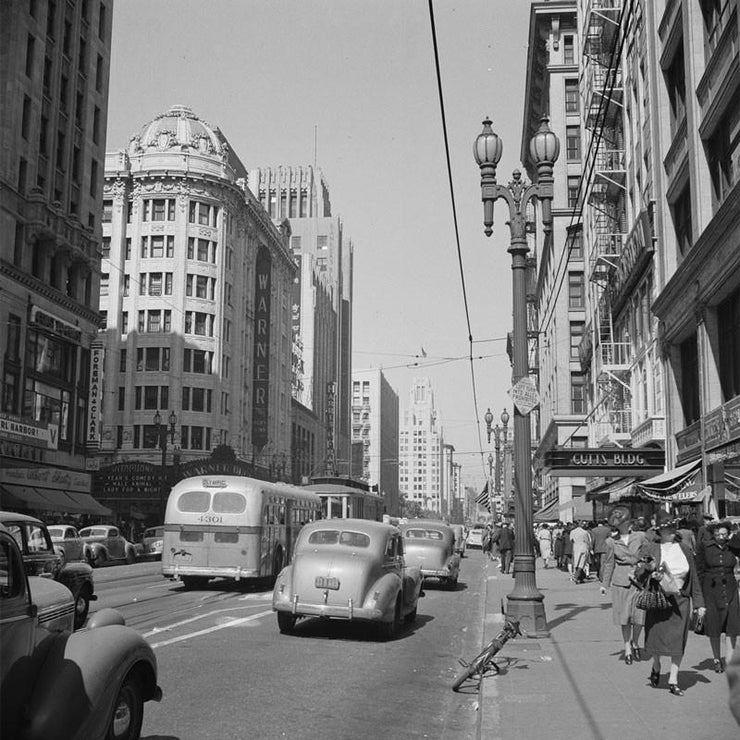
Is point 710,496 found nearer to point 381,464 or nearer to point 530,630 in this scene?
point 530,630

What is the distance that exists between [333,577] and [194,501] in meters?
10.3

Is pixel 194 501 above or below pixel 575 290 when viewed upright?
below

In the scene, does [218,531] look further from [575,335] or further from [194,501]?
[575,335]

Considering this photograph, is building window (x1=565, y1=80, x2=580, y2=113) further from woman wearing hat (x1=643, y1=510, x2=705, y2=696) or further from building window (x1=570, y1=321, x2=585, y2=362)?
woman wearing hat (x1=643, y1=510, x2=705, y2=696)

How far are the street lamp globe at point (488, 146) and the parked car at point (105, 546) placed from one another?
24363 millimetres

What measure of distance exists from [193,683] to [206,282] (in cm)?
6692

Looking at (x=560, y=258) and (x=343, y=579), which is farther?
(x=560, y=258)

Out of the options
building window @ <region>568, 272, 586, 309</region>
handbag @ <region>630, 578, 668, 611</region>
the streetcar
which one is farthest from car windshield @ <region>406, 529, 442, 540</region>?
building window @ <region>568, 272, 586, 309</region>

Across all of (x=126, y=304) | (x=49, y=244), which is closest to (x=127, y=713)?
(x=49, y=244)

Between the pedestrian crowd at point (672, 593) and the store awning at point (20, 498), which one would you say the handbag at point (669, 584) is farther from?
the store awning at point (20, 498)

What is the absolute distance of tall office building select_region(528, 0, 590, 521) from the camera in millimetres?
61312

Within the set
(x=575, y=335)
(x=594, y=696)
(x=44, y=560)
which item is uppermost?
(x=575, y=335)

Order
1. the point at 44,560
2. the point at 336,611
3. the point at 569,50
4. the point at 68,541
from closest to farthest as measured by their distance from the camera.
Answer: the point at 336,611 → the point at 44,560 → the point at 68,541 → the point at 569,50

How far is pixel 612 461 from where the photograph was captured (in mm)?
30703
